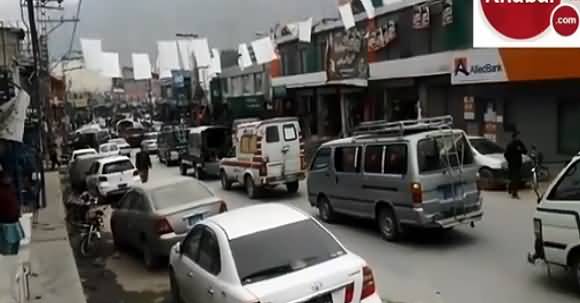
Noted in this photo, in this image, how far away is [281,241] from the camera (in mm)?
6438

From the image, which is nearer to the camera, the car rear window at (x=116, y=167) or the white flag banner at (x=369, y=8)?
the car rear window at (x=116, y=167)

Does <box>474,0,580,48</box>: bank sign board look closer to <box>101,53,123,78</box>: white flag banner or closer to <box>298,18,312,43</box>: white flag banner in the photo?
<box>298,18,312,43</box>: white flag banner

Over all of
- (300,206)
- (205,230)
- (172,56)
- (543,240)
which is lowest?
(300,206)

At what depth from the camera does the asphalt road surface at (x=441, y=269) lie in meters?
8.45

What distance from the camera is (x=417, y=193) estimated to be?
10914mm

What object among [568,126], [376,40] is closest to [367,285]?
[568,126]

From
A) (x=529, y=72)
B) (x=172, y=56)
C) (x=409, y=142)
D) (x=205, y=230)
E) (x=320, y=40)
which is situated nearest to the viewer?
(x=205, y=230)

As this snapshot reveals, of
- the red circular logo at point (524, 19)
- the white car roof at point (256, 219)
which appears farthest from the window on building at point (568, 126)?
the white car roof at point (256, 219)

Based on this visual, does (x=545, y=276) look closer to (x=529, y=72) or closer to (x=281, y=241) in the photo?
(x=281, y=241)

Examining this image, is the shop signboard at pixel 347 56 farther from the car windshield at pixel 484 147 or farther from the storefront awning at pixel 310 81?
the car windshield at pixel 484 147

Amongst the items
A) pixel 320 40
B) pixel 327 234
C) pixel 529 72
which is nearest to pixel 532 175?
pixel 529 72

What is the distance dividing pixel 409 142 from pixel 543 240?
3.49 metres

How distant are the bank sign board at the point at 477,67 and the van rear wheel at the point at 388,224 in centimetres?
1004

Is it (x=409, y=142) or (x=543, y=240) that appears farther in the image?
(x=409, y=142)
